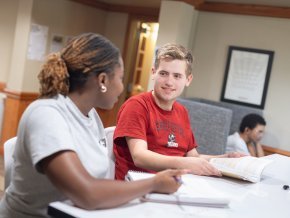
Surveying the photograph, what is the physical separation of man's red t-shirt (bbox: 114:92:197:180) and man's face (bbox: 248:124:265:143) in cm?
227

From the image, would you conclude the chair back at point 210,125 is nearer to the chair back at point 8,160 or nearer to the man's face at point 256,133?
the man's face at point 256,133

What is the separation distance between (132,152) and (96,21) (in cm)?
423

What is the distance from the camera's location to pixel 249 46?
175 inches

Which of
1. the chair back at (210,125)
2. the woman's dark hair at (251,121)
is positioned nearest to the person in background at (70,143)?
the chair back at (210,125)

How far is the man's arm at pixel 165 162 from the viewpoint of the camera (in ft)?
4.92

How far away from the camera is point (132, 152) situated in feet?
5.29

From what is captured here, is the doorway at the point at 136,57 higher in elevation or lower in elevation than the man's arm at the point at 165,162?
higher

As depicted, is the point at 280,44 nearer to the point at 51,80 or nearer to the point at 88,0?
the point at 88,0

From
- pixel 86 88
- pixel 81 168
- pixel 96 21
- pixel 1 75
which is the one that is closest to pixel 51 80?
pixel 86 88

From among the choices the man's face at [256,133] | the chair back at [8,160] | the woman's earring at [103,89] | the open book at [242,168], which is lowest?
the man's face at [256,133]

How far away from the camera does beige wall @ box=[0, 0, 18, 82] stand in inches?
193

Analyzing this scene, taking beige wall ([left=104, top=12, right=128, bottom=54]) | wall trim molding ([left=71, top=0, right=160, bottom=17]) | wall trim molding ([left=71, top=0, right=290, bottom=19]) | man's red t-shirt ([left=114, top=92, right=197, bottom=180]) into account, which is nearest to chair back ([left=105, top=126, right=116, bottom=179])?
man's red t-shirt ([left=114, top=92, right=197, bottom=180])

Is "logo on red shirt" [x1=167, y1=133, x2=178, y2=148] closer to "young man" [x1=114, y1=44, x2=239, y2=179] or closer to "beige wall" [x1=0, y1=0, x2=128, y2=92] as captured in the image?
"young man" [x1=114, y1=44, x2=239, y2=179]

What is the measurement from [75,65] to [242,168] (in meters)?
0.80
